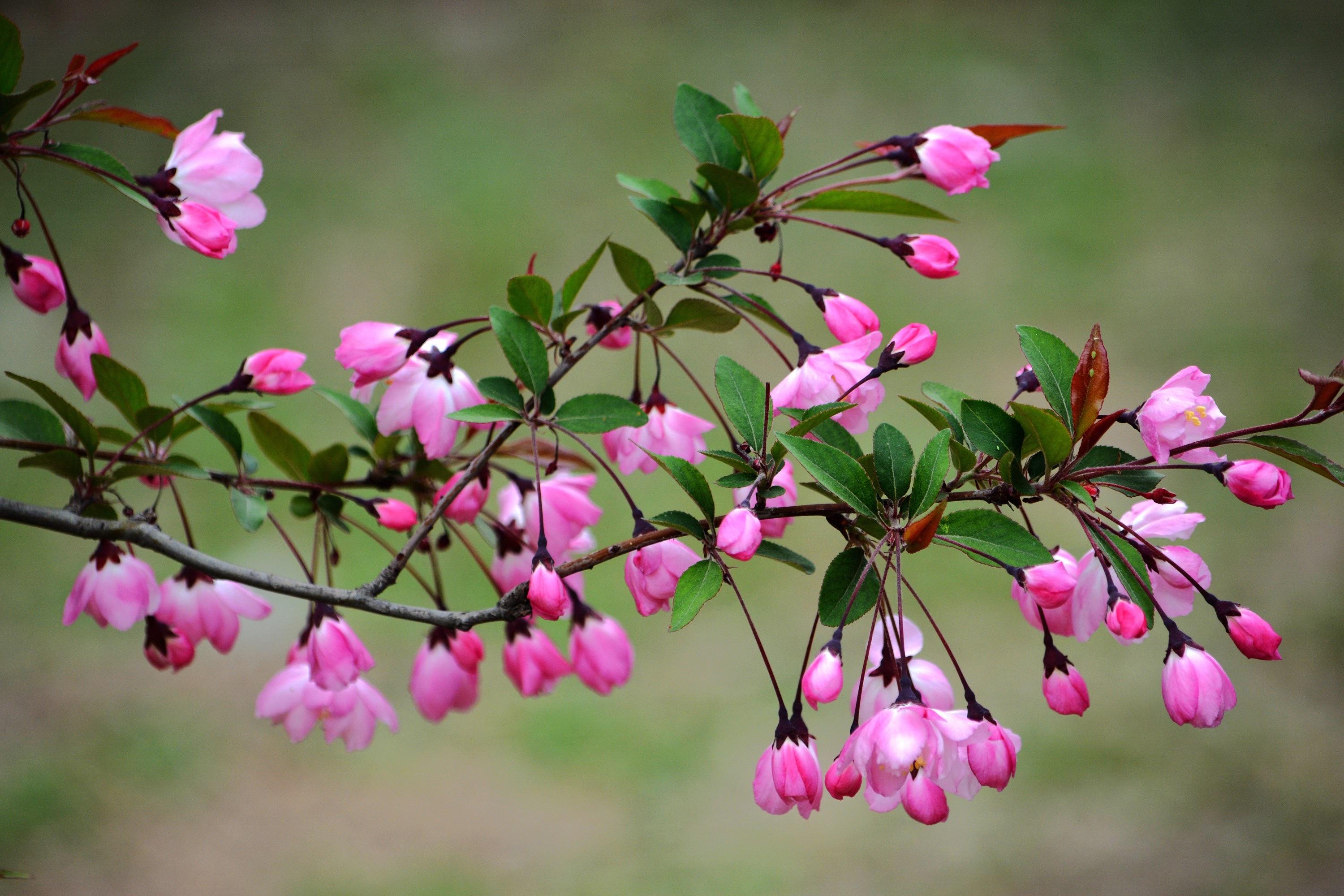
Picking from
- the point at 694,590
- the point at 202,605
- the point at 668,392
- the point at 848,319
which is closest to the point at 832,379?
the point at 848,319

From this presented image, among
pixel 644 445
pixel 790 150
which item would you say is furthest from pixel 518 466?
pixel 644 445

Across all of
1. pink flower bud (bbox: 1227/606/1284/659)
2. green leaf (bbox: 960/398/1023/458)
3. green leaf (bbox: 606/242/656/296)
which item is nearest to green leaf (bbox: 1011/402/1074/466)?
green leaf (bbox: 960/398/1023/458)

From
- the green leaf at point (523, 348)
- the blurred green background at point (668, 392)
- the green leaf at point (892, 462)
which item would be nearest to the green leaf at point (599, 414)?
the green leaf at point (523, 348)

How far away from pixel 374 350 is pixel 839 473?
28 cm

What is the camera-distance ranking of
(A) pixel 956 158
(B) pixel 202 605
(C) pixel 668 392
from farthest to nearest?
1. (C) pixel 668 392
2. (B) pixel 202 605
3. (A) pixel 956 158

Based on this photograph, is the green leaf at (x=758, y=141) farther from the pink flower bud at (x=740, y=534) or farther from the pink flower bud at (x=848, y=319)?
the pink flower bud at (x=740, y=534)

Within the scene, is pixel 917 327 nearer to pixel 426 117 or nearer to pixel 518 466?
pixel 518 466

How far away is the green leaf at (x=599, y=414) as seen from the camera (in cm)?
53

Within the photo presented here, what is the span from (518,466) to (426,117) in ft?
4.14

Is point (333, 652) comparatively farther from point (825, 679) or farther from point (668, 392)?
point (668, 392)

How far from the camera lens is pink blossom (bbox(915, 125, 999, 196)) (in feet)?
1.80

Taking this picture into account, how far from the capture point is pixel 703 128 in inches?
23.6

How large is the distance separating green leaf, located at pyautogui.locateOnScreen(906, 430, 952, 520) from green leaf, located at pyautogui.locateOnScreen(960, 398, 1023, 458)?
0.04ft

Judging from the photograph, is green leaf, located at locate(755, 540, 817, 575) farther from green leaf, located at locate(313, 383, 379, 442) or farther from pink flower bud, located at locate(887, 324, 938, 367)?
green leaf, located at locate(313, 383, 379, 442)
